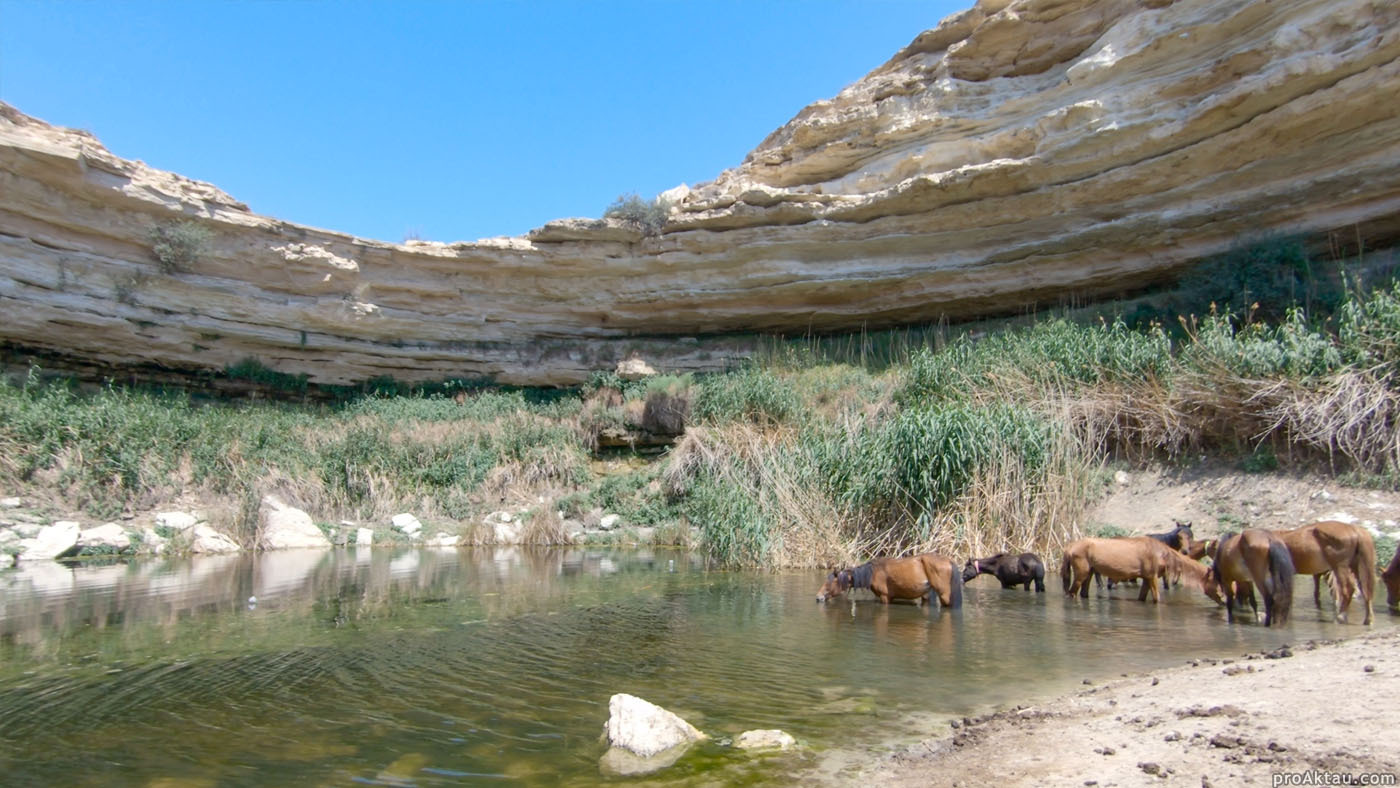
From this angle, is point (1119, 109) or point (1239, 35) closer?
point (1239, 35)

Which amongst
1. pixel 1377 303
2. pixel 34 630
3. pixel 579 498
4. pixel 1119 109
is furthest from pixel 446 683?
pixel 1119 109

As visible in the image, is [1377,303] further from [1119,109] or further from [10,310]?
[10,310]

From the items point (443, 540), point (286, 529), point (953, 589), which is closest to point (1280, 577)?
point (953, 589)

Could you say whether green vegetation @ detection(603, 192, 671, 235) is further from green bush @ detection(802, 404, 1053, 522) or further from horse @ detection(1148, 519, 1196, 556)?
horse @ detection(1148, 519, 1196, 556)

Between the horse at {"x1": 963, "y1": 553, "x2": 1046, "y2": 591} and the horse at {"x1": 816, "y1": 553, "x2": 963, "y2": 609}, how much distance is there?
2.79ft

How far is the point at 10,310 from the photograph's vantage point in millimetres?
Answer: 17422

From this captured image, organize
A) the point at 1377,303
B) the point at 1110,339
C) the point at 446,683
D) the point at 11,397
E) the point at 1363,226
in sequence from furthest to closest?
the point at 11,397 → the point at 1363,226 → the point at 1110,339 → the point at 1377,303 → the point at 446,683

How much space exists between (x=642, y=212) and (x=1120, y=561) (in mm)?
15812

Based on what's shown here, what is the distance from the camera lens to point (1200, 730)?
308cm

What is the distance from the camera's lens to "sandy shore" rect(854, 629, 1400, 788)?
2707mm

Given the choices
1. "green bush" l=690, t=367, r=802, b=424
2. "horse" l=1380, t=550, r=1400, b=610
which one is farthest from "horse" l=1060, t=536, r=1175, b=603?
"green bush" l=690, t=367, r=802, b=424

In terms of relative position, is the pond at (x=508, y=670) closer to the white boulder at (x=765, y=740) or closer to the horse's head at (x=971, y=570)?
the white boulder at (x=765, y=740)

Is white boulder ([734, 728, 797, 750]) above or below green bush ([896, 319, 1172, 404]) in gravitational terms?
below

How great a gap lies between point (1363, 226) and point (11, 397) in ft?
90.1
